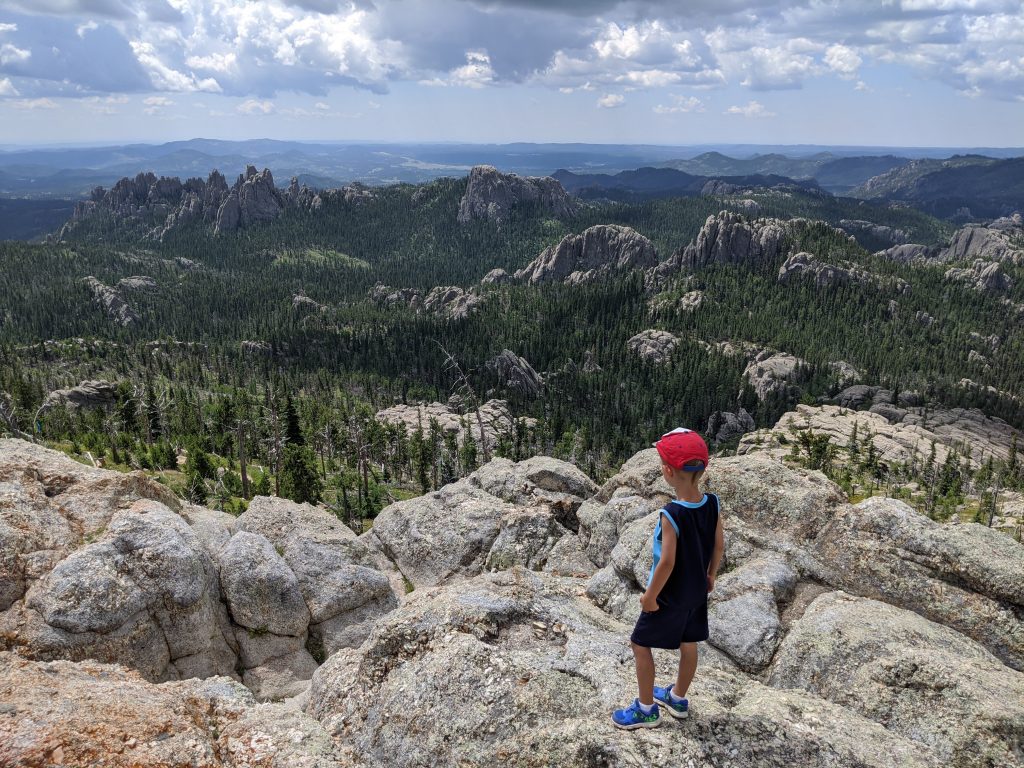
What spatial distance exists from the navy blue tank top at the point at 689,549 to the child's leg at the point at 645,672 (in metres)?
1.03

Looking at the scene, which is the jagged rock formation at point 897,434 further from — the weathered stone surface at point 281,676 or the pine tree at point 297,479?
the weathered stone surface at point 281,676

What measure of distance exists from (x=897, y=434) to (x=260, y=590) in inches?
7727

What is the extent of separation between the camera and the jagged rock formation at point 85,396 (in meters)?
133

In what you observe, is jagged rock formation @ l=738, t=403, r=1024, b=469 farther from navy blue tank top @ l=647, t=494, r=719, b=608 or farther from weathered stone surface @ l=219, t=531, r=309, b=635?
navy blue tank top @ l=647, t=494, r=719, b=608

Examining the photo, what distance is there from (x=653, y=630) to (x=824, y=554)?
14.7 meters

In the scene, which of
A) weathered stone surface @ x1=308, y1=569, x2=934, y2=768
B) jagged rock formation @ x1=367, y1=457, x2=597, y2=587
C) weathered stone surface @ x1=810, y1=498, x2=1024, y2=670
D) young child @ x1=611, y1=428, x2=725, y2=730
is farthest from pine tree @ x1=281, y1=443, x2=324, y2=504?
young child @ x1=611, y1=428, x2=725, y2=730

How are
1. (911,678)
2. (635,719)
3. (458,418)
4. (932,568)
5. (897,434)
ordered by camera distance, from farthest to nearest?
1. (458,418)
2. (897,434)
3. (932,568)
4. (911,678)
5. (635,719)

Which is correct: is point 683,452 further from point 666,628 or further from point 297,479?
point 297,479

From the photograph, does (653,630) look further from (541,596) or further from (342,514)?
(342,514)

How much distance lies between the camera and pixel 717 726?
1139 centimetres

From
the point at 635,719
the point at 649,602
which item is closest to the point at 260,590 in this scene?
the point at 635,719

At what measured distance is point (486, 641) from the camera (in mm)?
15648

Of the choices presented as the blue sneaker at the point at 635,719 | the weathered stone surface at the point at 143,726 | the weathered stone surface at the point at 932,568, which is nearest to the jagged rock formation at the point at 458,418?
the weathered stone surface at the point at 932,568

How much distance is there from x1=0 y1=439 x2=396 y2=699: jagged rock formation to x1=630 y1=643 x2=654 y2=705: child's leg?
62.5ft
